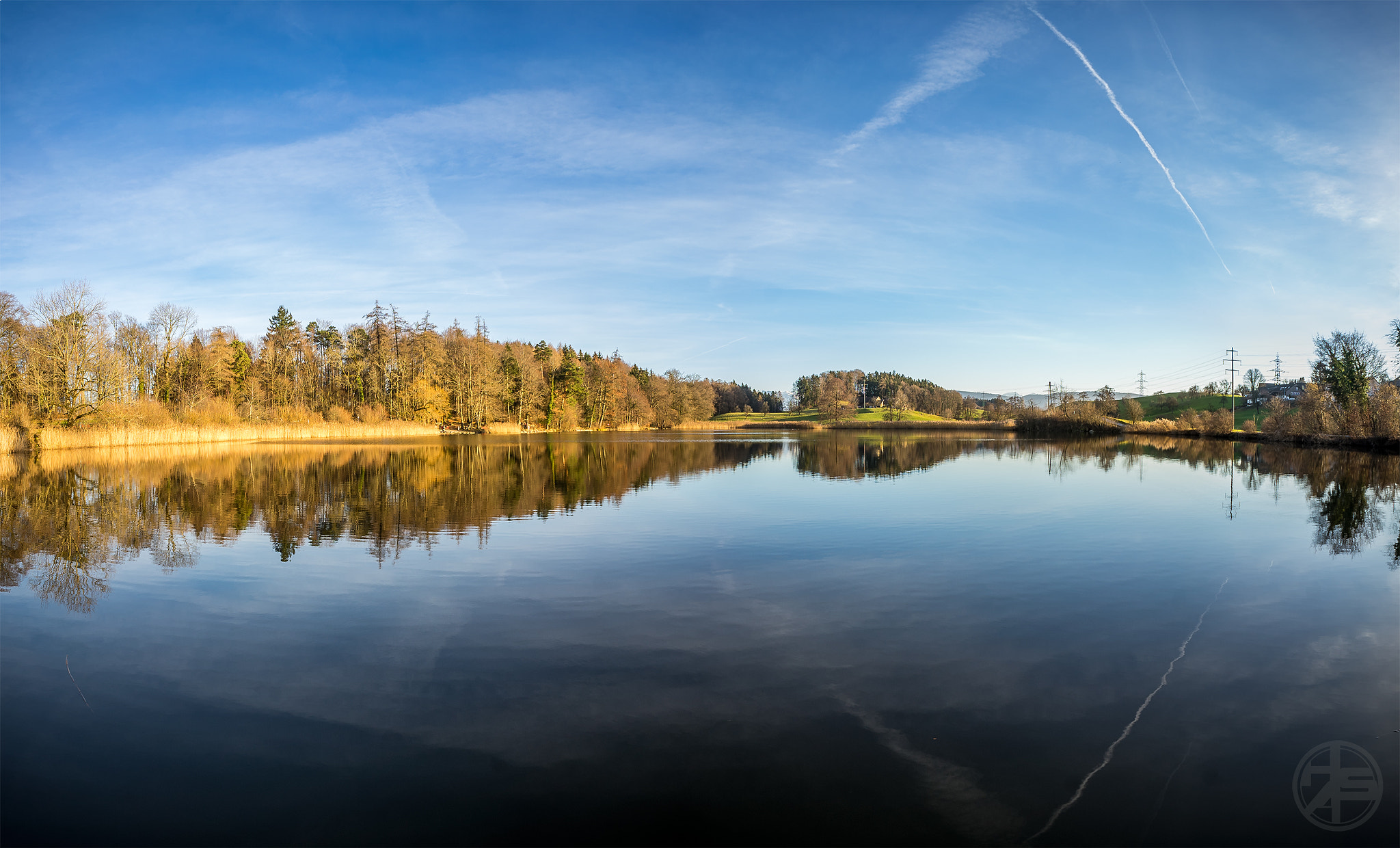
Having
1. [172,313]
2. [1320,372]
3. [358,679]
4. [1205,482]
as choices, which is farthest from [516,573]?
[1320,372]

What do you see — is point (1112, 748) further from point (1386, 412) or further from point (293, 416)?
point (293, 416)

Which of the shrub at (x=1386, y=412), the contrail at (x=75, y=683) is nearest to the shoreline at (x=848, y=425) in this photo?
the shrub at (x=1386, y=412)

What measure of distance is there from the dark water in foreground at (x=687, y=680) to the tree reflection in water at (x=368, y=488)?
0.25 meters

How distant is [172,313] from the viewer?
5488 centimetres

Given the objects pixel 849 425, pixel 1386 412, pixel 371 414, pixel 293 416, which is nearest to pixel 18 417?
pixel 293 416

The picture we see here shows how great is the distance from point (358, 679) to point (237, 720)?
0.99 meters

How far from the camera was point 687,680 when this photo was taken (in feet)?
20.3

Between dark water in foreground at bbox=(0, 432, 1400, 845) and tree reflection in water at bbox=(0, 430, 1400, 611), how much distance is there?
0.82 feet

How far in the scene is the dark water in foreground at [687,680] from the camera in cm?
424

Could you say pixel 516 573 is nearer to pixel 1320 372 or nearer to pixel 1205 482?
pixel 1205 482

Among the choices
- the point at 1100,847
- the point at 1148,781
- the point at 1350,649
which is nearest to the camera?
the point at 1100,847

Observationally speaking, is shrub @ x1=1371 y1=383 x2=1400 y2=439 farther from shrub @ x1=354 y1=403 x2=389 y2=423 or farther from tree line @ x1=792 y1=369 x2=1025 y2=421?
shrub @ x1=354 y1=403 x2=389 y2=423

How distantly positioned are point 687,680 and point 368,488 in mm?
18276

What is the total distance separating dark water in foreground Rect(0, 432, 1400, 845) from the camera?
4.24 meters
